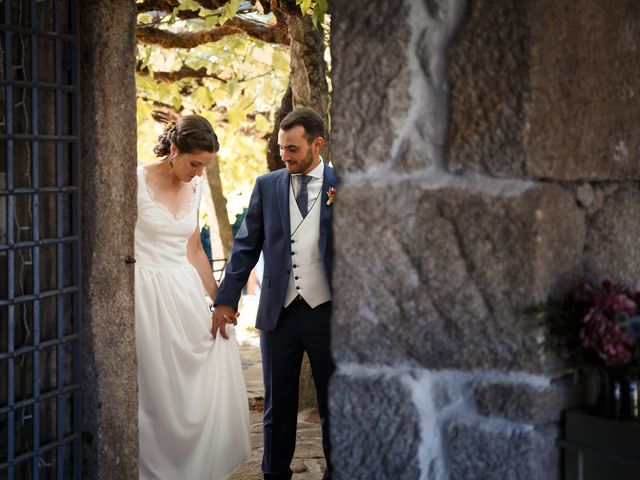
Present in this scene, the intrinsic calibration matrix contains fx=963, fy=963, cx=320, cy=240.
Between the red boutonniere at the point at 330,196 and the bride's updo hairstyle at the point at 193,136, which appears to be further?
the bride's updo hairstyle at the point at 193,136

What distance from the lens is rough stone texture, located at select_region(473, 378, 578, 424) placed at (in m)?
2.03

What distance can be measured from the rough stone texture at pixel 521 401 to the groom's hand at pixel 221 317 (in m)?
2.96

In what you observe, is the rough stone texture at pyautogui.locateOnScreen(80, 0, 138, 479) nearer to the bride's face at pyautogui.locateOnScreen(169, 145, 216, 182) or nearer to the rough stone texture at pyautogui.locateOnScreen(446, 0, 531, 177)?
the bride's face at pyautogui.locateOnScreen(169, 145, 216, 182)

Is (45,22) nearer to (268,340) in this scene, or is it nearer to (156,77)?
(268,340)

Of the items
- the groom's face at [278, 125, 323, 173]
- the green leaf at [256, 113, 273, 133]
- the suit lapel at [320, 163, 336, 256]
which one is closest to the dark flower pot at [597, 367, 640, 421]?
the suit lapel at [320, 163, 336, 256]

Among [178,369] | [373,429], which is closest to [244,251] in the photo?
[178,369]

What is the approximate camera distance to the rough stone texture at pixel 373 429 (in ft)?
6.99

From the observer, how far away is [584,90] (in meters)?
2.15

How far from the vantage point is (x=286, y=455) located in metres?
4.73

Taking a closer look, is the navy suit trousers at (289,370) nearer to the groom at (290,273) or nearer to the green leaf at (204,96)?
the groom at (290,273)

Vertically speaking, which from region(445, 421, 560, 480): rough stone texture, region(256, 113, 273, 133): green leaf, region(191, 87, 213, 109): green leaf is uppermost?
region(191, 87, 213, 109): green leaf

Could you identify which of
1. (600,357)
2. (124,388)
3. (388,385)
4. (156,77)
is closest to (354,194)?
(388,385)

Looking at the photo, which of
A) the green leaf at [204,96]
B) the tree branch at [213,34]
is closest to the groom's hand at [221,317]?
the tree branch at [213,34]

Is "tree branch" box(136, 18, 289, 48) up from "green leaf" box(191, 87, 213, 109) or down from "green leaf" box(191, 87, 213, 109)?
up
